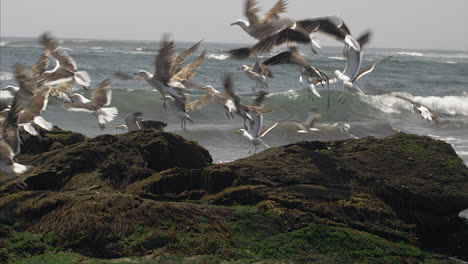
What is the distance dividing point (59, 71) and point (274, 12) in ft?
11.8

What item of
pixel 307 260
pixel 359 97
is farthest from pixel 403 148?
pixel 359 97

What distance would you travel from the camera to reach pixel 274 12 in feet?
31.3

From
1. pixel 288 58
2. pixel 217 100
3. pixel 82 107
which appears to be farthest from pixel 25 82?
pixel 288 58

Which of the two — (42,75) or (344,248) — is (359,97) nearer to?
(42,75)

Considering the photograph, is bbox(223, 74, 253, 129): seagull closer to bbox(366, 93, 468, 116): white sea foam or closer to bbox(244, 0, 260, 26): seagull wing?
bbox(244, 0, 260, 26): seagull wing

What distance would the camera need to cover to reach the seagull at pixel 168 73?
8.28m

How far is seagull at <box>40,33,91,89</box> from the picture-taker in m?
9.60

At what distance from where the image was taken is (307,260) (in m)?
5.28

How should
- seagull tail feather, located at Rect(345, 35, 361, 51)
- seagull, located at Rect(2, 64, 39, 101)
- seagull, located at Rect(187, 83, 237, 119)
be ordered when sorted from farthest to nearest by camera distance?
seagull tail feather, located at Rect(345, 35, 361, 51)
seagull, located at Rect(187, 83, 237, 119)
seagull, located at Rect(2, 64, 39, 101)

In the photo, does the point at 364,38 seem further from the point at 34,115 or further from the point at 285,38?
the point at 34,115

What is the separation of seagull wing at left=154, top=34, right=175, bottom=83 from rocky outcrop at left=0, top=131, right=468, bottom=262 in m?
1.18

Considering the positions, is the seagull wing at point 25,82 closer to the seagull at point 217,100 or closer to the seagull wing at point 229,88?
the seagull at point 217,100

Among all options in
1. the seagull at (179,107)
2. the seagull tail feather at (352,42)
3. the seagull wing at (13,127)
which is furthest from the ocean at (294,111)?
the seagull wing at (13,127)

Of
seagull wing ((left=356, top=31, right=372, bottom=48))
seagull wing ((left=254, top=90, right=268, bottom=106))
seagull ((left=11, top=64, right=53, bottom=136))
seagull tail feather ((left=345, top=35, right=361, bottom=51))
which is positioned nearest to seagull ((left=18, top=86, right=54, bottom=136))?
seagull ((left=11, top=64, right=53, bottom=136))
